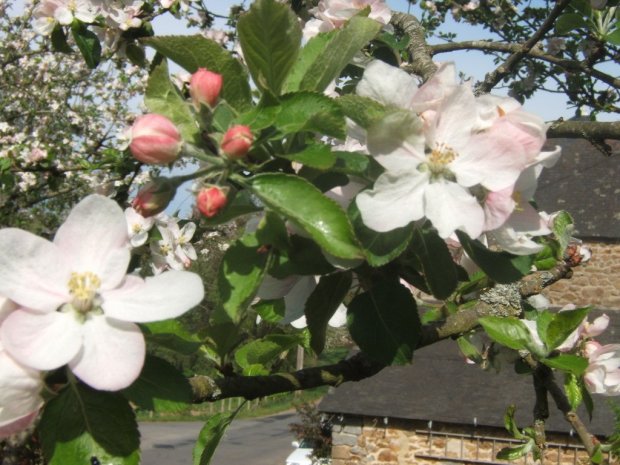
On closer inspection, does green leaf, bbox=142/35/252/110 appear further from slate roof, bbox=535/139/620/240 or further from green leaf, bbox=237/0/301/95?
slate roof, bbox=535/139/620/240

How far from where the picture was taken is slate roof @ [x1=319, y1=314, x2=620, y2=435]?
37.5 feet

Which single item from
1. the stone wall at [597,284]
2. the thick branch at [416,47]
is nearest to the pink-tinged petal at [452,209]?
the thick branch at [416,47]

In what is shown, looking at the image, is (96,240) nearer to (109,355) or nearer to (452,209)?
(109,355)

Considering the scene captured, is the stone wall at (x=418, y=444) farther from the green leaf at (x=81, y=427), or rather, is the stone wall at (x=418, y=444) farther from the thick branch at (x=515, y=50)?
the green leaf at (x=81, y=427)

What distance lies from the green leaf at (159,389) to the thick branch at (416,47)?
139 cm

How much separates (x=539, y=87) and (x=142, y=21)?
12.0ft

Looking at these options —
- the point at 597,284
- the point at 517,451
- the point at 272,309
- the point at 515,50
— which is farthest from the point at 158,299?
the point at 597,284

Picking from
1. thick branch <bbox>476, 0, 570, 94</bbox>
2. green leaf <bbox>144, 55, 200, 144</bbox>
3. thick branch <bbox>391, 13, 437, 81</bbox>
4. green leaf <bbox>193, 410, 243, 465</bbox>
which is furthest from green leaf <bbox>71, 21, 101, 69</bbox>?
green leaf <bbox>144, 55, 200, 144</bbox>

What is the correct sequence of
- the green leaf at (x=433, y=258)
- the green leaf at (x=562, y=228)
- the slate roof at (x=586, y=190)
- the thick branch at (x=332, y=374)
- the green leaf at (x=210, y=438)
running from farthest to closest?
the slate roof at (x=586, y=190) → the green leaf at (x=562, y=228) → the green leaf at (x=210, y=438) → the thick branch at (x=332, y=374) → the green leaf at (x=433, y=258)

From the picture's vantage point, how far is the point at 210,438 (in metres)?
1.30

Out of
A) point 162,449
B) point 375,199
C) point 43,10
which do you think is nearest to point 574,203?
point 162,449

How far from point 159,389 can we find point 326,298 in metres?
0.28

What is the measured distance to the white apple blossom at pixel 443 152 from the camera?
818 millimetres

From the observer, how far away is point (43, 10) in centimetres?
262
